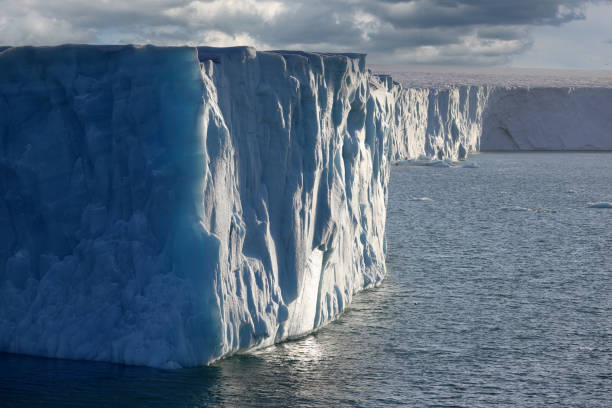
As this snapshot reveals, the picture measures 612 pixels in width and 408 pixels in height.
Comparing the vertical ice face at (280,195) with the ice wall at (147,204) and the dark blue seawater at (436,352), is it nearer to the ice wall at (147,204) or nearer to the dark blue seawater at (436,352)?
the ice wall at (147,204)

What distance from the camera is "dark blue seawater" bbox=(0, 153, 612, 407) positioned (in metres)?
9.63

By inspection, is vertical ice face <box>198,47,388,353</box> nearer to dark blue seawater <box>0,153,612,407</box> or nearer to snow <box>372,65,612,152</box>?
dark blue seawater <box>0,153,612,407</box>

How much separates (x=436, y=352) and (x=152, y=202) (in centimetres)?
487

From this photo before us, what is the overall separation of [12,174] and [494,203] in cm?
2331

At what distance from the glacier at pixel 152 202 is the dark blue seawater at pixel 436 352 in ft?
1.80

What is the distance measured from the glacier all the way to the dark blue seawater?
55 centimetres

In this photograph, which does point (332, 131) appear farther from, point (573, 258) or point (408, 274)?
point (573, 258)

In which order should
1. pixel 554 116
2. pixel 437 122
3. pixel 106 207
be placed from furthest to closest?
pixel 554 116 → pixel 437 122 → pixel 106 207

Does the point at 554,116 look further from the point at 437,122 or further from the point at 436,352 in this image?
the point at 436,352

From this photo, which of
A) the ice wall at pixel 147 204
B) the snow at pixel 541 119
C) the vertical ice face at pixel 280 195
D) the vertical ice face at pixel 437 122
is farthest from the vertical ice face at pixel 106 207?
the snow at pixel 541 119

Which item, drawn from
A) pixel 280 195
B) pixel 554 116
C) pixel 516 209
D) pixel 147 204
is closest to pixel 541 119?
pixel 554 116

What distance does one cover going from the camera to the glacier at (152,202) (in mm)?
10430

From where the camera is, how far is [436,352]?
1162 centimetres

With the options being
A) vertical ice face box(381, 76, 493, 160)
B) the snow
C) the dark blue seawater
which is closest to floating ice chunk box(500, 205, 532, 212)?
the dark blue seawater
